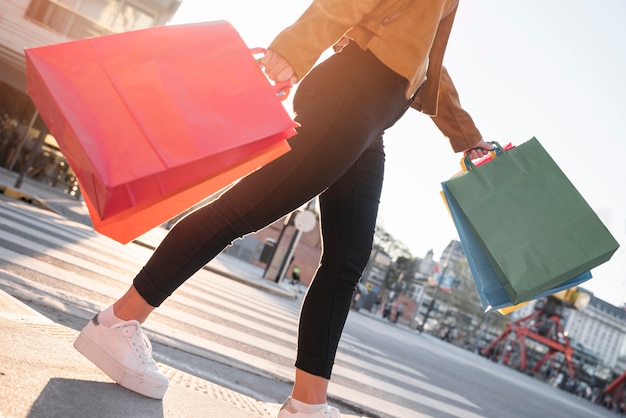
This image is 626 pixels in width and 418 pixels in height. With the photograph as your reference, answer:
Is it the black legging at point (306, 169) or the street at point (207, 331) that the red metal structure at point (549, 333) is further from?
the black legging at point (306, 169)

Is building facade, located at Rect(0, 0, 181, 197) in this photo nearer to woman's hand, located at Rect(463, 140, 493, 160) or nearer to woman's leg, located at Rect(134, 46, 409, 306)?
woman's hand, located at Rect(463, 140, 493, 160)

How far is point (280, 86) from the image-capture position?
1581 millimetres

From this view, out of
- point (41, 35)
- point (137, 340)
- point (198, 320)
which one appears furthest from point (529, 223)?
point (41, 35)

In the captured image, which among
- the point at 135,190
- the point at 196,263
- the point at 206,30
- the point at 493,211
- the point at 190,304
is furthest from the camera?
the point at 190,304

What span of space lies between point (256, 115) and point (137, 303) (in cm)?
70

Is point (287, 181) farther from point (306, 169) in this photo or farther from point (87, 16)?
point (87, 16)

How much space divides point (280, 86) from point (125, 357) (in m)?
0.90

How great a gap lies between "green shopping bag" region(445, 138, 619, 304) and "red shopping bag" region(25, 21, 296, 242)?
0.98m

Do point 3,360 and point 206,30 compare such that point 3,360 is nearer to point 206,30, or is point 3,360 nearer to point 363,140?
point 206,30

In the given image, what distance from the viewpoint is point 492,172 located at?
7.38 feet

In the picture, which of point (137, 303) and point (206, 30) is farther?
point (137, 303)

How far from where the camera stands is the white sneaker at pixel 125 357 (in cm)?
172

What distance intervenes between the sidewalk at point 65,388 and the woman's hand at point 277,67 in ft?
3.14

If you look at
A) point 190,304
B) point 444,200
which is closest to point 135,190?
point 444,200
